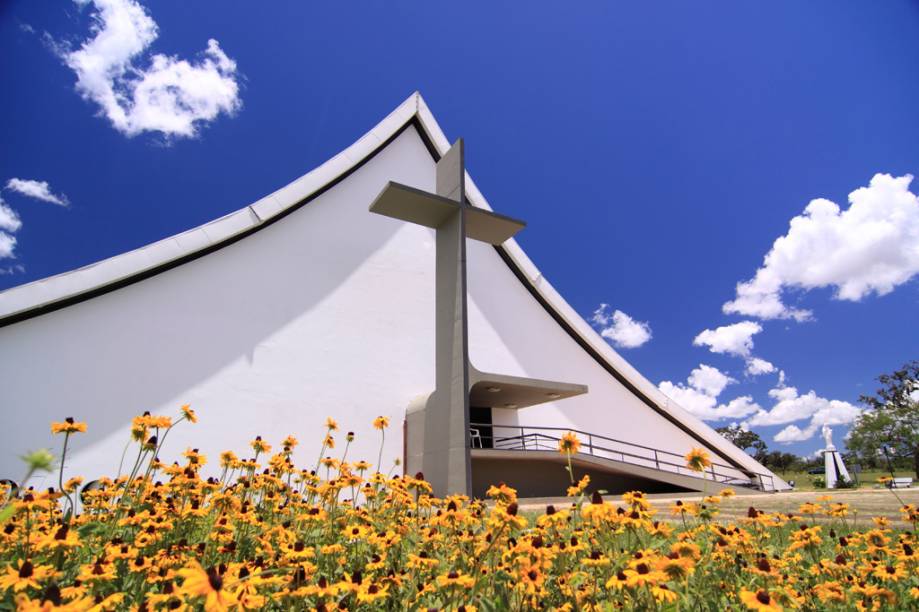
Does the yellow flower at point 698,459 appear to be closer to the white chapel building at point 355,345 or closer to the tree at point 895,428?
the white chapel building at point 355,345

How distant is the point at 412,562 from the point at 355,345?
13805mm

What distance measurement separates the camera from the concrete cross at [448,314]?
30.9 feet

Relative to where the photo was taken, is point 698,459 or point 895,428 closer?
point 698,459

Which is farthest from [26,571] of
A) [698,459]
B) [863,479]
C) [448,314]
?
[863,479]

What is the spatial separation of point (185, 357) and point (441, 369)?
731 centimetres

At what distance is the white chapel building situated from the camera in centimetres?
1104

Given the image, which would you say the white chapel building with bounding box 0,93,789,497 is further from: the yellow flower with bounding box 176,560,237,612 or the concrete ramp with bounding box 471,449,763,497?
the yellow flower with bounding box 176,560,237,612

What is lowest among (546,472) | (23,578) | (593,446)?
(23,578)

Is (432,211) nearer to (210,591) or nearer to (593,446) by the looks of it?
(210,591)

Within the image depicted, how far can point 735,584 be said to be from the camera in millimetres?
2701

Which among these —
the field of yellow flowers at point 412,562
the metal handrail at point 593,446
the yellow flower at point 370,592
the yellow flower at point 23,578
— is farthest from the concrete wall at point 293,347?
the yellow flower at point 370,592

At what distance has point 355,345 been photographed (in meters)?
15.9

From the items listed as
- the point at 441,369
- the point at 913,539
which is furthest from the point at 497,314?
the point at 913,539

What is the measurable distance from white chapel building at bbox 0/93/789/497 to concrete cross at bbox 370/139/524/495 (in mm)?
44
